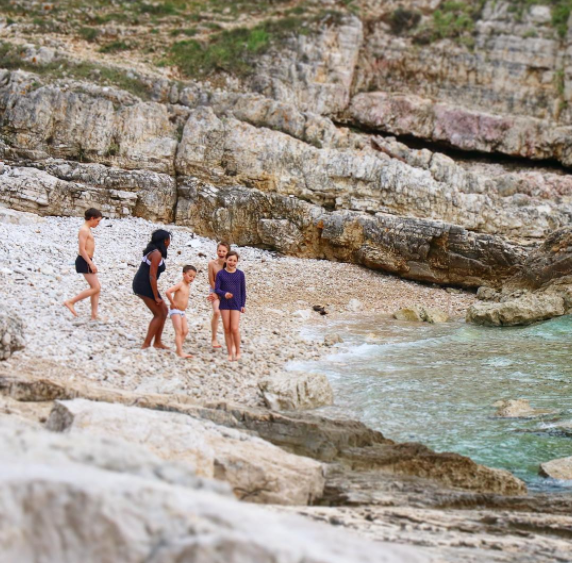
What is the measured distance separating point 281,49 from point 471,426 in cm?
2416

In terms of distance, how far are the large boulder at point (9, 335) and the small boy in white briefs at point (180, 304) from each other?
6.69ft

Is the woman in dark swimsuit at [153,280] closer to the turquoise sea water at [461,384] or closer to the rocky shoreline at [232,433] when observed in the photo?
the rocky shoreline at [232,433]

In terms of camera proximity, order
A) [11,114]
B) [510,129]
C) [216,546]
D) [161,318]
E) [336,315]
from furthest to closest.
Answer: [510,129], [11,114], [336,315], [161,318], [216,546]

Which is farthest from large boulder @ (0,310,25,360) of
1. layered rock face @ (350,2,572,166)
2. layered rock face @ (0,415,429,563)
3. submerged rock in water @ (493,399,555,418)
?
layered rock face @ (350,2,572,166)

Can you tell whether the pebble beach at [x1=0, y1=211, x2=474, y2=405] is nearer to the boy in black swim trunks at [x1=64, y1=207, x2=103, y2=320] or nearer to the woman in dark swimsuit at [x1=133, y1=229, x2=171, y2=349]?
the boy in black swim trunks at [x1=64, y1=207, x2=103, y2=320]

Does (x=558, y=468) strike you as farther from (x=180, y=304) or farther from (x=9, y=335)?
(x=9, y=335)

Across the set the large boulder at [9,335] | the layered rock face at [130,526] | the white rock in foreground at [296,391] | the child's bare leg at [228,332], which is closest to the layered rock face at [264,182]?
the child's bare leg at [228,332]

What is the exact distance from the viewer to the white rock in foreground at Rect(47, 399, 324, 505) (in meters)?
4.32

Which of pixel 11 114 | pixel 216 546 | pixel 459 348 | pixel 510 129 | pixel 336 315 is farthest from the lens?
pixel 510 129

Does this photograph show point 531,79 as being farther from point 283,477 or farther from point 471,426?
point 283,477

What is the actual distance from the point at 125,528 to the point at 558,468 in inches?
192

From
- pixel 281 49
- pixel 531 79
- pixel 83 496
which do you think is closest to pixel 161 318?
pixel 83 496

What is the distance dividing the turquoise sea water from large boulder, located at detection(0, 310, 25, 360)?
4061mm

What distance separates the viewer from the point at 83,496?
2236 mm
